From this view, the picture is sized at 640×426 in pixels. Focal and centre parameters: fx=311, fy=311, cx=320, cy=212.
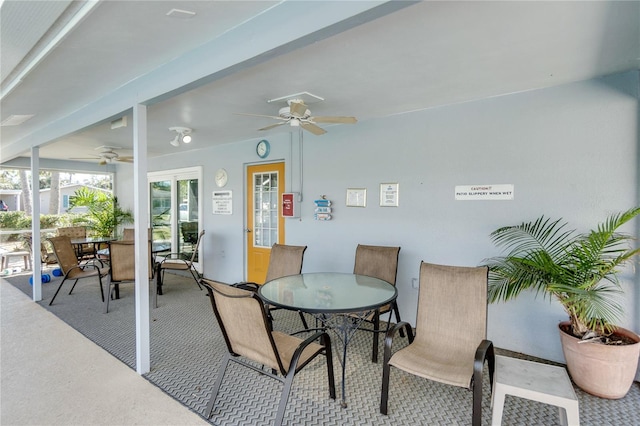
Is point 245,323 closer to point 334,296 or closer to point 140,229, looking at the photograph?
point 334,296

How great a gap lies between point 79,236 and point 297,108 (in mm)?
6801

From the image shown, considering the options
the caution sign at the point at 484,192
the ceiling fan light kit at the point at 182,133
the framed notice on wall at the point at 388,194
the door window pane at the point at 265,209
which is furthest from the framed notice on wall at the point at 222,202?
the caution sign at the point at 484,192

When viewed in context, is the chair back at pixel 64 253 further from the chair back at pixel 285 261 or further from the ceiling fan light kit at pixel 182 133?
the chair back at pixel 285 261

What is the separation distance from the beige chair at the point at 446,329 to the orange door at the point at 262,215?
2.75m

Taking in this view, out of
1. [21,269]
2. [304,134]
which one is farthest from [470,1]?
[21,269]

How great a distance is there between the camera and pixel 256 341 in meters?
1.96

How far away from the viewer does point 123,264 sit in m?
4.12

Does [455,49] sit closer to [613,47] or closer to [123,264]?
[613,47]

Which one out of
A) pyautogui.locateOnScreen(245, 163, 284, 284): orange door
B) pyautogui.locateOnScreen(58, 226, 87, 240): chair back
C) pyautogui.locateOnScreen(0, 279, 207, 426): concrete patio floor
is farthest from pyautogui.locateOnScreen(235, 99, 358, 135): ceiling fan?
pyautogui.locateOnScreen(58, 226, 87, 240): chair back

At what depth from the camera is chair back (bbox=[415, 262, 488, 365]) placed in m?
2.30

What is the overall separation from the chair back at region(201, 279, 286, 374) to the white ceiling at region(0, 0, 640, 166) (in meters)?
1.41

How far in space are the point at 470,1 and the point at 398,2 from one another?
1.96 feet

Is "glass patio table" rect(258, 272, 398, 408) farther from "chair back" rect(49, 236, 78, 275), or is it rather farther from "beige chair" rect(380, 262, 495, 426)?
"chair back" rect(49, 236, 78, 275)

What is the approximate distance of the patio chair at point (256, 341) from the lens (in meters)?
1.84
